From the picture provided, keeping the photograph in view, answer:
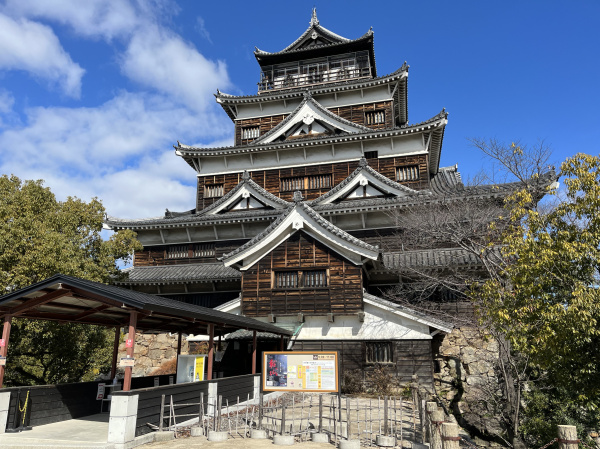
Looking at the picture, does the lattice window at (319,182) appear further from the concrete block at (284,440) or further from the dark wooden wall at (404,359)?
the concrete block at (284,440)

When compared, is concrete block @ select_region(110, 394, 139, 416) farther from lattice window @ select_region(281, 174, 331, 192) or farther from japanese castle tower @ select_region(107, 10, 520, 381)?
lattice window @ select_region(281, 174, 331, 192)

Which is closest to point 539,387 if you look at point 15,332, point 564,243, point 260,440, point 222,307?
point 564,243

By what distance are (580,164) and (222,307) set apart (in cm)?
1559

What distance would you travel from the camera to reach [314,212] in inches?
764

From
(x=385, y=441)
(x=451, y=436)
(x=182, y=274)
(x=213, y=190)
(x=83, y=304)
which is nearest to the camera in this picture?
(x=451, y=436)

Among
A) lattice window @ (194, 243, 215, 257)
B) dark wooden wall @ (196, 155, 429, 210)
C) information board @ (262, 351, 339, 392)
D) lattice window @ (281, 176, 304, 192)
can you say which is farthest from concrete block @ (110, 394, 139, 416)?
lattice window @ (281, 176, 304, 192)

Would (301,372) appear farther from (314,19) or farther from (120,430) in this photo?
(314,19)

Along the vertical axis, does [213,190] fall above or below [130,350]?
above

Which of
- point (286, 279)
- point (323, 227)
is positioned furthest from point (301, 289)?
point (323, 227)

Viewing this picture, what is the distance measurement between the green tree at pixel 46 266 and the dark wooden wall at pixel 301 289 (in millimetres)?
6580

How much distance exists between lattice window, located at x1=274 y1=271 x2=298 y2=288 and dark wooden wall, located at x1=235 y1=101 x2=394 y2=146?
47.2 feet

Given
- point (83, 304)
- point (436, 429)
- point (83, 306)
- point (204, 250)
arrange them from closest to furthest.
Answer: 1. point (436, 429)
2. point (83, 304)
3. point (83, 306)
4. point (204, 250)

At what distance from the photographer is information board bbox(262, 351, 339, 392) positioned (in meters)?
11.8

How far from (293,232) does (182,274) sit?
8.12m
